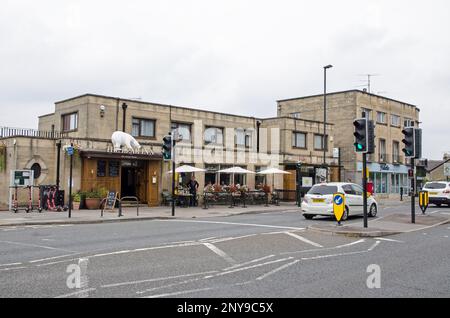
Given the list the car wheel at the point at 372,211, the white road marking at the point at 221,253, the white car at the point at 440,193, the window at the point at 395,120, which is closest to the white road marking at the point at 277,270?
the white road marking at the point at 221,253

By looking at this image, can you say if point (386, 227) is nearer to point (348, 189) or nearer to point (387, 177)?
point (348, 189)

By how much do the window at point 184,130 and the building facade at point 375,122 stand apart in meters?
19.9

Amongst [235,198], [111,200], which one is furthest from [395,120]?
[111,200]

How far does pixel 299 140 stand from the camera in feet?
123

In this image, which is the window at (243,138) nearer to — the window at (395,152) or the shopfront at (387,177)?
the shopfront at (387,177)

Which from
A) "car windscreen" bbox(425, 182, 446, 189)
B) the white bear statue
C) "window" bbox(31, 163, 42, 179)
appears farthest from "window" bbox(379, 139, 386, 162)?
"window" bbox(31, 163, 42, 179)

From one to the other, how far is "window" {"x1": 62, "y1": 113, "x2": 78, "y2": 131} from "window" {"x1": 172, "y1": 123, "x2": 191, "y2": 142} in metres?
5.79

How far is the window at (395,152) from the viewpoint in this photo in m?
Result: 49.8

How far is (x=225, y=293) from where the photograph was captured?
22.1 ft

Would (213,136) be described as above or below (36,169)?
above

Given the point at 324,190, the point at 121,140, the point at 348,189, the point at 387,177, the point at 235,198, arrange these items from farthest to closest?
the point at 387,177, the point at 235,198, the point at 121,140, the point at 348,189, the point at 324,190

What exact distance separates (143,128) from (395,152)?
31629mm
